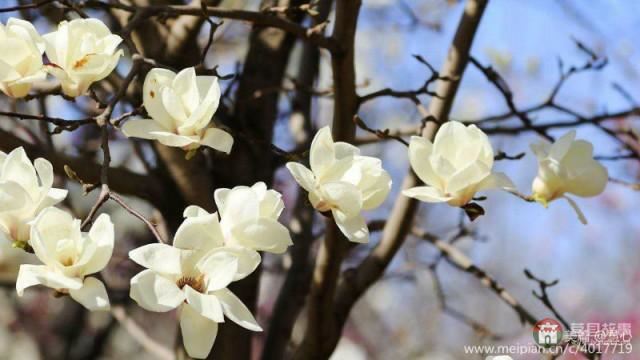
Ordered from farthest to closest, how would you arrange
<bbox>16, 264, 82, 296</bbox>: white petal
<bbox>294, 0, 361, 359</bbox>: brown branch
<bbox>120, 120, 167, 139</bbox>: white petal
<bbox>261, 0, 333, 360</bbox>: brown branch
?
<bbox>261, 0, 333, 360</bbox>: brown branch
<bbox>294, 0, 361, 359</bbox>: brown branch
<bbox>120, 120, 167, 139</bbox>: white petal
<bbox>16, 264, 82, 296</bbox>: white petal

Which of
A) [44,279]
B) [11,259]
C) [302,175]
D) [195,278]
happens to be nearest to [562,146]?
[302,175]

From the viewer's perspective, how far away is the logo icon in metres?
1.05

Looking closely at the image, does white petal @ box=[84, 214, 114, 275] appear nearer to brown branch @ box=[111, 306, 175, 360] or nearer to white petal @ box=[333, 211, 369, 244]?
white petal @ box=[333, 211, 369, 244]

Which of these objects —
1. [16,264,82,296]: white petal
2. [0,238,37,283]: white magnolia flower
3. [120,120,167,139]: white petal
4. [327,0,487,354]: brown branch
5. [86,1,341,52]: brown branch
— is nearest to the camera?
[16,264,82,296]: white petal

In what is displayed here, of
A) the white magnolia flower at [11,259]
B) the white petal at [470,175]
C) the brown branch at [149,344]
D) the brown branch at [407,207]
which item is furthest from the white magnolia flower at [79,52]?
the white magnolia flower at [11,259]

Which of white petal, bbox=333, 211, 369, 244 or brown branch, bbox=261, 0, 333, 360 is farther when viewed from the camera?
brown branch, bbox=261, 0, 333, 360

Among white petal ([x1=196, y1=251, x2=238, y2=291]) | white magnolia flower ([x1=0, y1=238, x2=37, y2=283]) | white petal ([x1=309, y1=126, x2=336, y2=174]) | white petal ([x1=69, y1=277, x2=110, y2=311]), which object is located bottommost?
white magnolia flower ([x1=0, y1=238, x2=37, y2=283])

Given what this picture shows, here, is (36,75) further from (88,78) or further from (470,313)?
(470,313)

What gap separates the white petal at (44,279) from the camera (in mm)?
577

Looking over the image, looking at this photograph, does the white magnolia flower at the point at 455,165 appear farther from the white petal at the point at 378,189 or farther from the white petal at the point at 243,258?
the white petal at the point at 243,258

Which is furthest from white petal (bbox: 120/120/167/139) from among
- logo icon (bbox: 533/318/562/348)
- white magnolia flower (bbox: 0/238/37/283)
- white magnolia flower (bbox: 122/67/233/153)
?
white magnolia flower (bbox: 0/238/37/283)

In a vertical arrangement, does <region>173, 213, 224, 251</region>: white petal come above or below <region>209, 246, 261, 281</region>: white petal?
above

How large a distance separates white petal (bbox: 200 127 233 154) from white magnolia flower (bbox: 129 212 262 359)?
81 millimetres

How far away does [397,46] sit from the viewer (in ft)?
10.7
